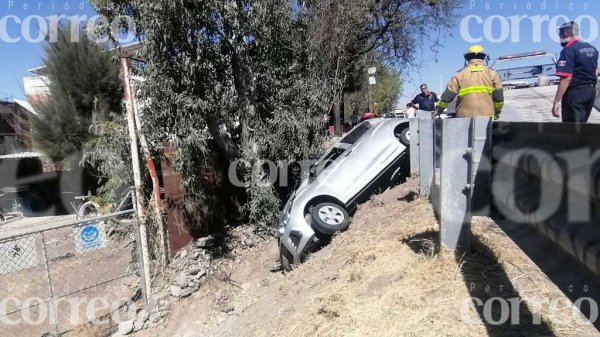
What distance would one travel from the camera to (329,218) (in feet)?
21.5

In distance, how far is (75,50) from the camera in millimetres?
16453

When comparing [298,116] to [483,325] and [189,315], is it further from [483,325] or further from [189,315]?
[483,325]

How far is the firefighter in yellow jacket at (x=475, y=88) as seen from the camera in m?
5.93

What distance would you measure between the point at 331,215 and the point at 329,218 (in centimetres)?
8

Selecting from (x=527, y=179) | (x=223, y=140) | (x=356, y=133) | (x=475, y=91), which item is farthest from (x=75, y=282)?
(x=527, y=179)

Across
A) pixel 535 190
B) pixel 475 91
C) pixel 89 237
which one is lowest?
pixel 89 237

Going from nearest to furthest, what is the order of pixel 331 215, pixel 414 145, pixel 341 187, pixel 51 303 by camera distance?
pixel 51 303 < pixel 414 145 < pixel 331 215 < pixel 341 187

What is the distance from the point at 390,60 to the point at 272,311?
13184 millimetres

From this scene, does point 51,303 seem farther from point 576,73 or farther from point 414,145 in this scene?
point 576,73

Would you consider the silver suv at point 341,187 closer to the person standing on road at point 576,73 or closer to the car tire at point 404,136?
the car tire at point 404,136

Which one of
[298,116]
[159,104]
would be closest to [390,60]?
[298,116]

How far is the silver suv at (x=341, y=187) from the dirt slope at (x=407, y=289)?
478mm

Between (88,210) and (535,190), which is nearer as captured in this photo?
(535,190)

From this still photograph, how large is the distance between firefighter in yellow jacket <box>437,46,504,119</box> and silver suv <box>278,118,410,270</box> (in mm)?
1103
